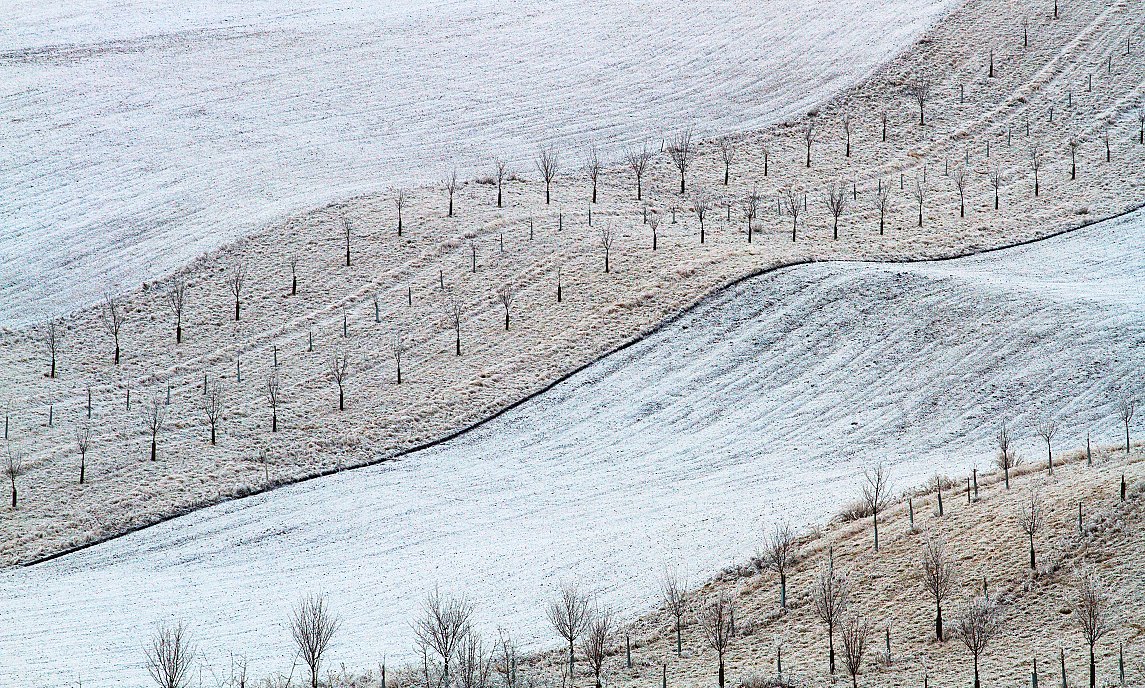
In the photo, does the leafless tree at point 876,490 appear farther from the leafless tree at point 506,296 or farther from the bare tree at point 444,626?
the leafless tree at point 506,296

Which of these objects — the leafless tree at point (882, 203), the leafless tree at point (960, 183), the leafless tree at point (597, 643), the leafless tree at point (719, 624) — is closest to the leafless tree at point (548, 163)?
the leafless tree at point (882, 203)

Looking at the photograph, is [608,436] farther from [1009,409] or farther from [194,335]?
[194,335]

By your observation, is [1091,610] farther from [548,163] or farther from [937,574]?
[548,163]

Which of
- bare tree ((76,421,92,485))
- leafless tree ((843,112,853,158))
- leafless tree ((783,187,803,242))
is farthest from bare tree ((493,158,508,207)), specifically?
bare tree ((76,421,92,485))

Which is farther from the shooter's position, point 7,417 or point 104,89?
point 104,89

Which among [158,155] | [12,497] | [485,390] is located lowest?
[12,497]

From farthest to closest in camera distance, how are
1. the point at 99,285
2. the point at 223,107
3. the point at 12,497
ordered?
the point at 223,107, the point at 99,285, the point at 12,497

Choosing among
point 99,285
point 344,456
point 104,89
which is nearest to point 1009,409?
point 344,456
